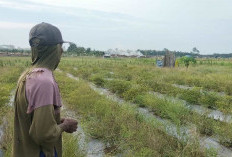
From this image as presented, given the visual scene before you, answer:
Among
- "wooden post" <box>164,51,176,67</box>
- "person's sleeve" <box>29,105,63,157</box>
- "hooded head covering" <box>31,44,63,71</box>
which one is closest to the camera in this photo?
"person's sleeve" <box>29,105,63,157</box>

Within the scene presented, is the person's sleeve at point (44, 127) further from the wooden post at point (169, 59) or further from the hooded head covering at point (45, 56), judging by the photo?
the wooden post at point (169, 59)

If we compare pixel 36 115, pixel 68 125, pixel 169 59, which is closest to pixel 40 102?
pixel 36 115

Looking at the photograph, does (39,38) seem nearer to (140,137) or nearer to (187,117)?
(140,137)

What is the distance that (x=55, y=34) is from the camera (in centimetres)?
181

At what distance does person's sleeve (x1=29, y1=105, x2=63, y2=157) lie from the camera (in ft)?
5.27

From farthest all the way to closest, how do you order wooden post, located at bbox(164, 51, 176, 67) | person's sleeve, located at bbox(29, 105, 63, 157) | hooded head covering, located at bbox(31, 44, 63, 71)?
wooden post, located at bbox(164, 51, 176, 67) < hooded head covering, located at bbox(31, 44, 63, 71) < person's sleeve, located at bbox(29, 105, 63, 157)

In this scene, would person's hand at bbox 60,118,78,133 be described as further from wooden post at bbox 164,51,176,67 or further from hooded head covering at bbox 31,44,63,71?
wooden post at bbox 164,51,176,67

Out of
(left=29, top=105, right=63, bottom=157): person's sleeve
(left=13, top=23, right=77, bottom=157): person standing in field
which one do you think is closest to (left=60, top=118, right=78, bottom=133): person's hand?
(left=13, top=23, right=77, bottom=157): person standing in field

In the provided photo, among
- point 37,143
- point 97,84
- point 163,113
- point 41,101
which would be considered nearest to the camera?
point 41,101

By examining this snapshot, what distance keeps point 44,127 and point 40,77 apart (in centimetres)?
31

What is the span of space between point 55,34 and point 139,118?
3.58m

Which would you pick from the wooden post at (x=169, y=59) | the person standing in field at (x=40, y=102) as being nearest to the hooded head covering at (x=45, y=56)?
the person standing in field at (x=40, y=102)

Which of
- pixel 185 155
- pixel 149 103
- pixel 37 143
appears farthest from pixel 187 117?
pixel 37 143

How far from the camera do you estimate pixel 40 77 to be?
1657 mm
